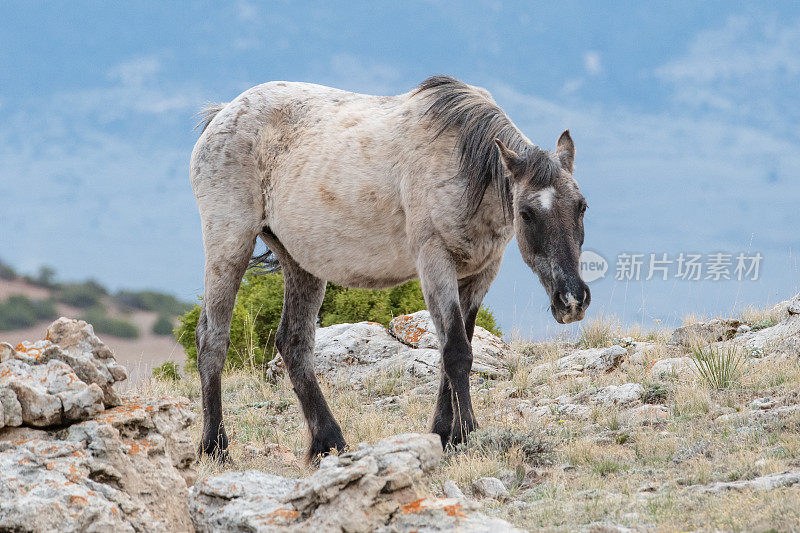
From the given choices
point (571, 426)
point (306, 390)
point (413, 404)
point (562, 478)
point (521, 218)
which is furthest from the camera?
point (413, 404)

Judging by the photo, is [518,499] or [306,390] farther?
[306,390]

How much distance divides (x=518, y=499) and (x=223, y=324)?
148 inches

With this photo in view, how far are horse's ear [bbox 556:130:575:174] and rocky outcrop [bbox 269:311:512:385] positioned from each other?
4435 millimetres

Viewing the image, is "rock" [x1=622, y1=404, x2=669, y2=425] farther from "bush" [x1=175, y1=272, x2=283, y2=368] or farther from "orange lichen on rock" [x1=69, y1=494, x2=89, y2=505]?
"bush" [x1=175, y1=272, x2=283, y2=368]

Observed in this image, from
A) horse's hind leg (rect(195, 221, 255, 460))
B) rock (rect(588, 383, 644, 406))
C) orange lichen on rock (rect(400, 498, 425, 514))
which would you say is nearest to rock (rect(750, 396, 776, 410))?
rock (rect(588, 383, 644, 406))

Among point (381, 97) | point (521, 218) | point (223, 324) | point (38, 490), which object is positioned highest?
point (381, 97)

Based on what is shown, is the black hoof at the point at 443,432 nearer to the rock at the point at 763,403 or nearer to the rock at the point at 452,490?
the rock at the point at 452,490

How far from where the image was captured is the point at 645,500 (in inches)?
177

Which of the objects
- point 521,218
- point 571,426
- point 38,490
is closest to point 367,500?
point 38,490

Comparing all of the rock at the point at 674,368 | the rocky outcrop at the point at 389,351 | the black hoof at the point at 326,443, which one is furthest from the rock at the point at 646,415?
the rocky outcrop at the point at 389,351

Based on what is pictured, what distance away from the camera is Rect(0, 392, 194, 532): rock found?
373 centimetres

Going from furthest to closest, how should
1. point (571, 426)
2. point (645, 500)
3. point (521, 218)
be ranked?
point (571, 426), point (521, 218), point (645, 500)

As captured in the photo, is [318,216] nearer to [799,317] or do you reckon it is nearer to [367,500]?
[367,500]

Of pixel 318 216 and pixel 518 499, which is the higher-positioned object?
pixel 318 216
